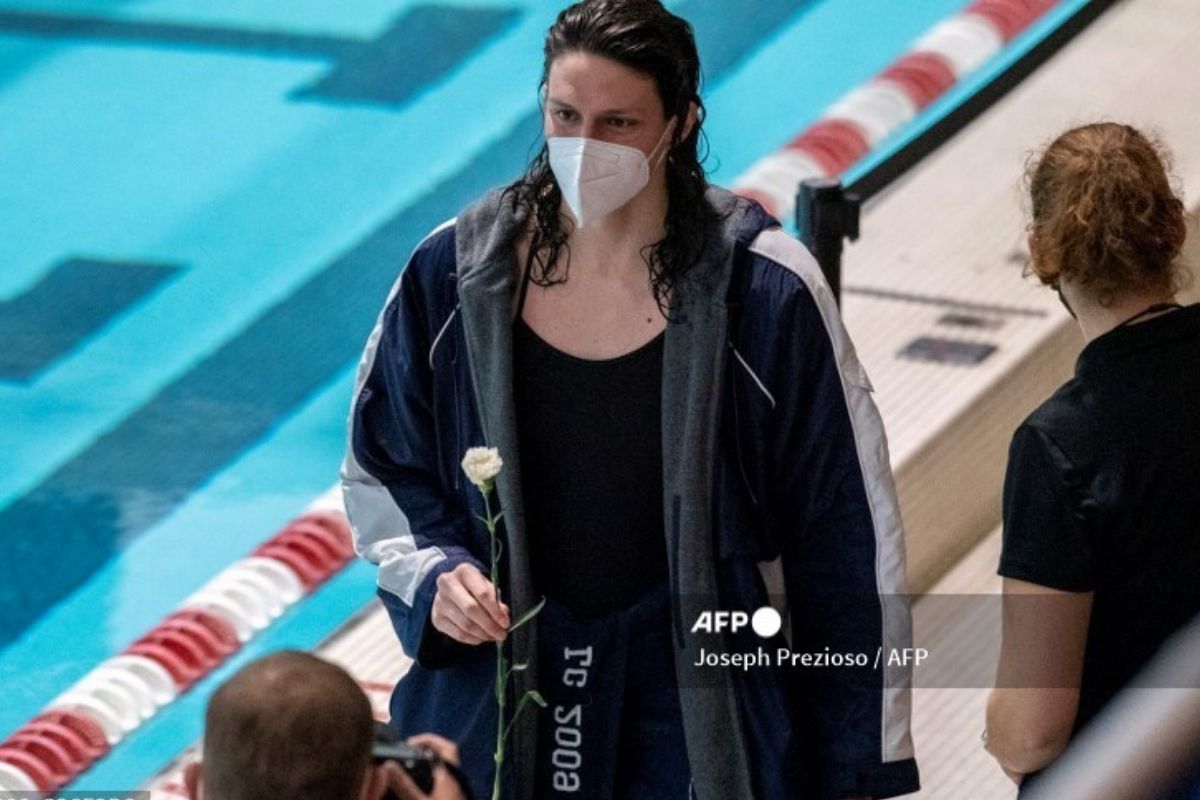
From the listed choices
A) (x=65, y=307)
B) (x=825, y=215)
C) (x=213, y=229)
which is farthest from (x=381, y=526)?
(x=213, y=229)

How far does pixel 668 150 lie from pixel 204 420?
3.25m

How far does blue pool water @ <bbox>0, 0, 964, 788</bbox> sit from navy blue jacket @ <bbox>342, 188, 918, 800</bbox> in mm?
1814

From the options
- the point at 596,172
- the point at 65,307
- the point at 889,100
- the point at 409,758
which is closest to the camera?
the point at 409,758

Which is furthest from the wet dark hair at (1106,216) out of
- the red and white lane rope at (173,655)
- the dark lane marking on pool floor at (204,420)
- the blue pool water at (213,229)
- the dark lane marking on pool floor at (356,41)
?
the dark lane marking on pool floor at (356,41)

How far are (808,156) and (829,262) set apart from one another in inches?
105

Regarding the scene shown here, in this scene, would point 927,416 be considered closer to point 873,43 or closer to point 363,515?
point 363,515

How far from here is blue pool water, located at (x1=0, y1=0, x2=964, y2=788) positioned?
4660 mm

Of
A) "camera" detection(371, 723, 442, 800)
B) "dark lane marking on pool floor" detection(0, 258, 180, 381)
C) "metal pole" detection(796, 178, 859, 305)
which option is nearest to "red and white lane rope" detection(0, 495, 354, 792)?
"dark lane marking on pool floor" detection(0, 258, 180, 381)

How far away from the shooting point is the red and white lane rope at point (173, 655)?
3.62m

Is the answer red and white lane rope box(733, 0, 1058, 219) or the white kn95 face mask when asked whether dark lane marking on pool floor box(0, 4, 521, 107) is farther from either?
the white kn95 face mask

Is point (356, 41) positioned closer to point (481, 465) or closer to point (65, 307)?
point (65, 307)

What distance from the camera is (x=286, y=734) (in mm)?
1509

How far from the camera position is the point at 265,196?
20.7ft
